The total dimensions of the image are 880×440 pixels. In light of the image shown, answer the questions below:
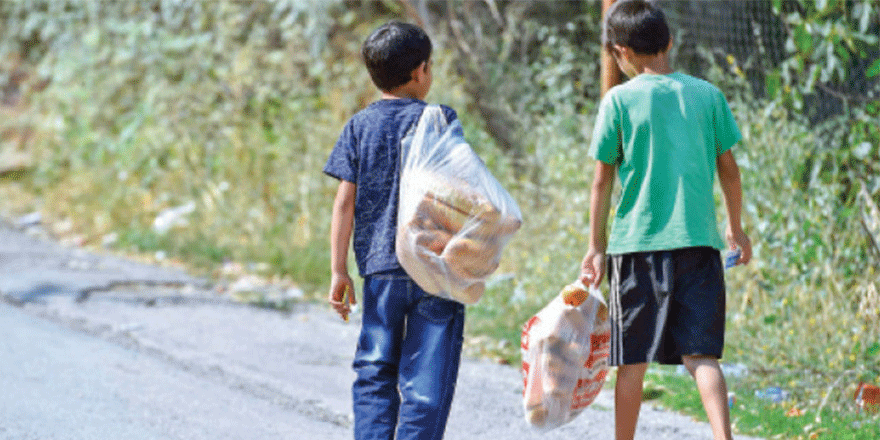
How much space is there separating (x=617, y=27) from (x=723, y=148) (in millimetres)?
467

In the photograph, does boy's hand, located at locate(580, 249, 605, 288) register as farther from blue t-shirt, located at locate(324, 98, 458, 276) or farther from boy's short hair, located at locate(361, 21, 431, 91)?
boy's short hair, located at locate(361, 21, 431, 91)

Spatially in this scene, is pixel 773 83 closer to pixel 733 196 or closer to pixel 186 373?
pixel 733 196

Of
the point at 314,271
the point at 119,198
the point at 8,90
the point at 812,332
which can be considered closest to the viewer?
the point at 812,332

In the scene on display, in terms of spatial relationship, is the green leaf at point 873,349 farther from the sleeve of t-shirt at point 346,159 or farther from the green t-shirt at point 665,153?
the sleeve of t-shirt at point 346,159

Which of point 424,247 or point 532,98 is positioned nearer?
point 424,247

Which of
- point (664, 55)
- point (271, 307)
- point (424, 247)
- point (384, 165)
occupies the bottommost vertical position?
point (271, 307)

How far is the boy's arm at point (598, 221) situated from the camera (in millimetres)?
3451

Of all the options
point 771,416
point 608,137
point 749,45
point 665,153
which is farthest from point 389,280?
point 749,45

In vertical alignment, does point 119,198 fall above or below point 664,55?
below

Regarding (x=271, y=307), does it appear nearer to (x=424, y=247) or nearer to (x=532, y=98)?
(x=532, y=98)

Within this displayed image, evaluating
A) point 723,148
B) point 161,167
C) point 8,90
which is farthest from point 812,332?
point 8,90

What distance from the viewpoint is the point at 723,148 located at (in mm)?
3414

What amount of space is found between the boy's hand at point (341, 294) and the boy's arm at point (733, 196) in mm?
1128

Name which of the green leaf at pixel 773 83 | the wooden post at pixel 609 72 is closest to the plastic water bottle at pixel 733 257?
the wooden post at pixel 609 72
